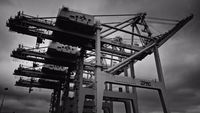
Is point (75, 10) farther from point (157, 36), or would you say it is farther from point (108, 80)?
point (157, 36)

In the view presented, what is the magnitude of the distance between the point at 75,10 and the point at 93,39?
12.5ft

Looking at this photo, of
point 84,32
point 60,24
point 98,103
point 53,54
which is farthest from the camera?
point 53,54

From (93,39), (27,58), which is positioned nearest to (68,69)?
(27,58)

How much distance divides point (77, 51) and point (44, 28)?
809 centimetres

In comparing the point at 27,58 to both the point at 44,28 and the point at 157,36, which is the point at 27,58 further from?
the point at 157,36

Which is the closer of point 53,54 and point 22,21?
point 22,21

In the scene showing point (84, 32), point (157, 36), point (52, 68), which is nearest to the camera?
point (84, 32)

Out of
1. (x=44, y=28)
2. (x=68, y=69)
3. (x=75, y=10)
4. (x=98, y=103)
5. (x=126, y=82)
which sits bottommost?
(x=98, y=103)

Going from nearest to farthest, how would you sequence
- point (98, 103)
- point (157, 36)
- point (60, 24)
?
point (98, 103) < point (60, 24) < point (157, 36)

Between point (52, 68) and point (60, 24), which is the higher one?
point (60, 24)

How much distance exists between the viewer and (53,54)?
24.3 meters

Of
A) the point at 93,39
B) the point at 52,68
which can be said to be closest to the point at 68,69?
the point at 52,68

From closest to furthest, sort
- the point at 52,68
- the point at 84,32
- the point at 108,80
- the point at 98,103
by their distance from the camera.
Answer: the point at 98,103 → the point at 108,80 → the point at 84,32 → the point at 52,68

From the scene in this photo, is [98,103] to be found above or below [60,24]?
below
